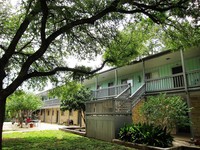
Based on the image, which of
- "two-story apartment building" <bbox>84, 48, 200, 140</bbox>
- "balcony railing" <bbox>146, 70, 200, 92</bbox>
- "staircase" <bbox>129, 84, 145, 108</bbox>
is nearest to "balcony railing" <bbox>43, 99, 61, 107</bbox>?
"two-story apartment building" <bbox>84, 48, 200, 140</bbox>

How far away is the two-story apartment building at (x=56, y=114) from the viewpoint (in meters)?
27.6

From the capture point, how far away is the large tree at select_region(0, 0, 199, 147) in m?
7.79

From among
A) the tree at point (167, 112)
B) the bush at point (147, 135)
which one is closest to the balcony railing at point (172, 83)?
the tree at point (167, 112)

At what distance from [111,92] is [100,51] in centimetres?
704

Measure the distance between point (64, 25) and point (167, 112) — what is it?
7.07 m

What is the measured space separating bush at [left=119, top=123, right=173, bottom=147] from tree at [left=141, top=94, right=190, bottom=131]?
41 cm

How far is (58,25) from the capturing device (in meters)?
10.2

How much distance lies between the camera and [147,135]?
31.3 feet

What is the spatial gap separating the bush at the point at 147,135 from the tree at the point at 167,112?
414 millimetres

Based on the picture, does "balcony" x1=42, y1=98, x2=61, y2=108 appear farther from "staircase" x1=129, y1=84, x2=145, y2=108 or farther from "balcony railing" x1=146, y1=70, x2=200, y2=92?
"balcony railing" x1=146, y1=70, x2=200, y2=92

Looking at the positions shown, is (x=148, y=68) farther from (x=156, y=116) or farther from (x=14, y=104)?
(x=14, y=104)

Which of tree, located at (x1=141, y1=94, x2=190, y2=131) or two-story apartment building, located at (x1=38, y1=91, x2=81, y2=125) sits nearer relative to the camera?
tree, located at (x1=141, y1=94, x2=190, y2=131)

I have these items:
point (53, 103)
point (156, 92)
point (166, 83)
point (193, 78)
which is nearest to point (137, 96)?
point (156, 92)

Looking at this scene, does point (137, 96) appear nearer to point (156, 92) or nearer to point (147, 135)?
point (156, 92)
